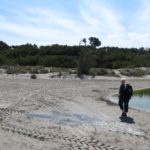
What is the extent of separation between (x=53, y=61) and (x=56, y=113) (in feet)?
153

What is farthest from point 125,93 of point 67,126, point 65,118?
point 67,126

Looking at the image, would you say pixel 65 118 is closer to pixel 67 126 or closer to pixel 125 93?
pixel 67 126

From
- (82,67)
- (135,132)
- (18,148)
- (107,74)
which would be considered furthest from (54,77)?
(18,148)

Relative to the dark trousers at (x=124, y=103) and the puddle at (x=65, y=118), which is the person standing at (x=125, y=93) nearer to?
the dark trousers at (x=124, y=103)

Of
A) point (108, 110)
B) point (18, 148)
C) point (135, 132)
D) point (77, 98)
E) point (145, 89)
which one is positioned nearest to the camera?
point (18, 148)

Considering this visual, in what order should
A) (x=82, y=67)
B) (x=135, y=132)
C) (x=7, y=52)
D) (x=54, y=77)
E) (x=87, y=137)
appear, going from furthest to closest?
(x=7, y=52) → (x=82, y=67) → (x=54, y=77) → (x=135, y=132) → (x=87, y=137)

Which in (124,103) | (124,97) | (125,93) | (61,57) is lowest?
(124,103)

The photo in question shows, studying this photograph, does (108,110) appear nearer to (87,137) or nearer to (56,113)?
(56,113)

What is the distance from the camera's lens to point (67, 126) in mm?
16688

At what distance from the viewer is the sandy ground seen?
13297mm

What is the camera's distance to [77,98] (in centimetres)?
2788

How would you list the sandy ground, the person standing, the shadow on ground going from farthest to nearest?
the person standing < the shadow on ground < the sandy ground

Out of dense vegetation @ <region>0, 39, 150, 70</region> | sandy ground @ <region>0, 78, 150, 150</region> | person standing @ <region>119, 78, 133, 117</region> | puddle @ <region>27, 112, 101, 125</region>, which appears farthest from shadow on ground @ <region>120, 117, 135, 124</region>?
dense vegetation @ <region>0, 39, 150, 70</region>

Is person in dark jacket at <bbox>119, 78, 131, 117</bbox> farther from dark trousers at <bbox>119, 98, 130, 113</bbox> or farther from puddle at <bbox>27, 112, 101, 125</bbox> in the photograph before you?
puddle at <bbox>27, 112, 101, 125</bbox>
